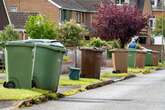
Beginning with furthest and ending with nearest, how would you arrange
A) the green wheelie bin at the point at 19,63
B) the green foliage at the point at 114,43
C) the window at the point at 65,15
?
1. the window at the point at 65,15
2. the green foliage at the point at 114,43
3. the green wheelie bin at the point at 19,63

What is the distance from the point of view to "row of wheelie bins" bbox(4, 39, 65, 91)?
1864cm

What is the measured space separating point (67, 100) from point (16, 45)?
2.23 metres

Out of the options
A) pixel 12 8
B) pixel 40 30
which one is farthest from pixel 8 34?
pixel 12 8

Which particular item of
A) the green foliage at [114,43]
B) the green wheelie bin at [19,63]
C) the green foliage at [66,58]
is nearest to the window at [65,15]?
the green foliage at [114,43]

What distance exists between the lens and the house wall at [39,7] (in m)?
66.8

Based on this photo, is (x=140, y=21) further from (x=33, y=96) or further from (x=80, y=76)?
(x=33, y=96)

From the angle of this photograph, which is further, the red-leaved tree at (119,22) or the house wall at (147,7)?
the house wall at (147,7)

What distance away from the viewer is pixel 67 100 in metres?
18.2

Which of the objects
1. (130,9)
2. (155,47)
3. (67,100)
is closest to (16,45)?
(67,100)

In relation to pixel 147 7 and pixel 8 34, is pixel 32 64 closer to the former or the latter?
pixel 8 34

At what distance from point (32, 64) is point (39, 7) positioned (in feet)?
162

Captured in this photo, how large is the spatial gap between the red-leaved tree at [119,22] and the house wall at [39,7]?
1336cm

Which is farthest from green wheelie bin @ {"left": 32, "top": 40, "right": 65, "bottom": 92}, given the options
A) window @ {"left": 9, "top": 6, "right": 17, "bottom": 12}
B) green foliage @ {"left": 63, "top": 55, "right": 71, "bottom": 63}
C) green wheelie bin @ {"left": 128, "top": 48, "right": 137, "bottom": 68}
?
window @ {"left": 9, "top": 6, "right": 17, "bottom": 12}

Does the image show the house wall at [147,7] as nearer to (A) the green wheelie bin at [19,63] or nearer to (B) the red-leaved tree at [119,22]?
(B) the red-leaved tree at [119,22]
